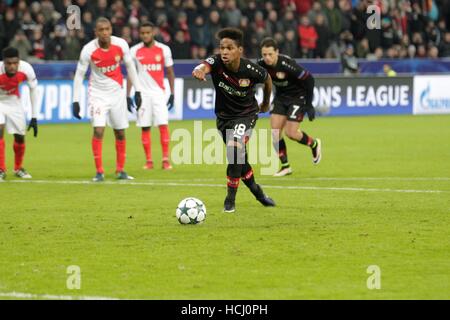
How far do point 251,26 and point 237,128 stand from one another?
20.2 meters

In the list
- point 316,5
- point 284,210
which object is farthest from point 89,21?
point 284,210

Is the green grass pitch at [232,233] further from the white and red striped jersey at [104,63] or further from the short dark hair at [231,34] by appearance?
the short dark hair at [231,34]

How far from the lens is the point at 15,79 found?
15.9m

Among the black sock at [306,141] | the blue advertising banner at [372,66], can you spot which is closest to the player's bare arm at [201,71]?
the black sock at [306,141]

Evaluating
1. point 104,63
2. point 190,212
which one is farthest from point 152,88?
point 190,212

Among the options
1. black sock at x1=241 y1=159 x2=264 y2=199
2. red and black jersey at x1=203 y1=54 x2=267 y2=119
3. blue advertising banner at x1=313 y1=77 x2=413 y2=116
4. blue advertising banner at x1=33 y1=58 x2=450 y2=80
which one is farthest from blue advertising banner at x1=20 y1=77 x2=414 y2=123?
black sock at x1=241 y1=159 x2=264 y2=199

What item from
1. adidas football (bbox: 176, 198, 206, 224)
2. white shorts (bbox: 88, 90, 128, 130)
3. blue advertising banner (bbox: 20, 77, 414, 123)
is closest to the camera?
adidas football (bbox: 176, 198, 206, 224)

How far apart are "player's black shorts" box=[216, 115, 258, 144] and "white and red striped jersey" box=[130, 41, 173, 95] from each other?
218 inches

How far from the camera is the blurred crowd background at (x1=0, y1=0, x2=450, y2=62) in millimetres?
28016

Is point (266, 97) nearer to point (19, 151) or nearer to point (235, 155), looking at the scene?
point (235, 155)

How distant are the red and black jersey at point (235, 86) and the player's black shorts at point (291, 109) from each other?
4.22 metres

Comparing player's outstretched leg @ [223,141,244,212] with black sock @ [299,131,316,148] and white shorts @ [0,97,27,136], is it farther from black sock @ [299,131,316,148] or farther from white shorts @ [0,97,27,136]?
white shorts @ [0,97,27,136]
